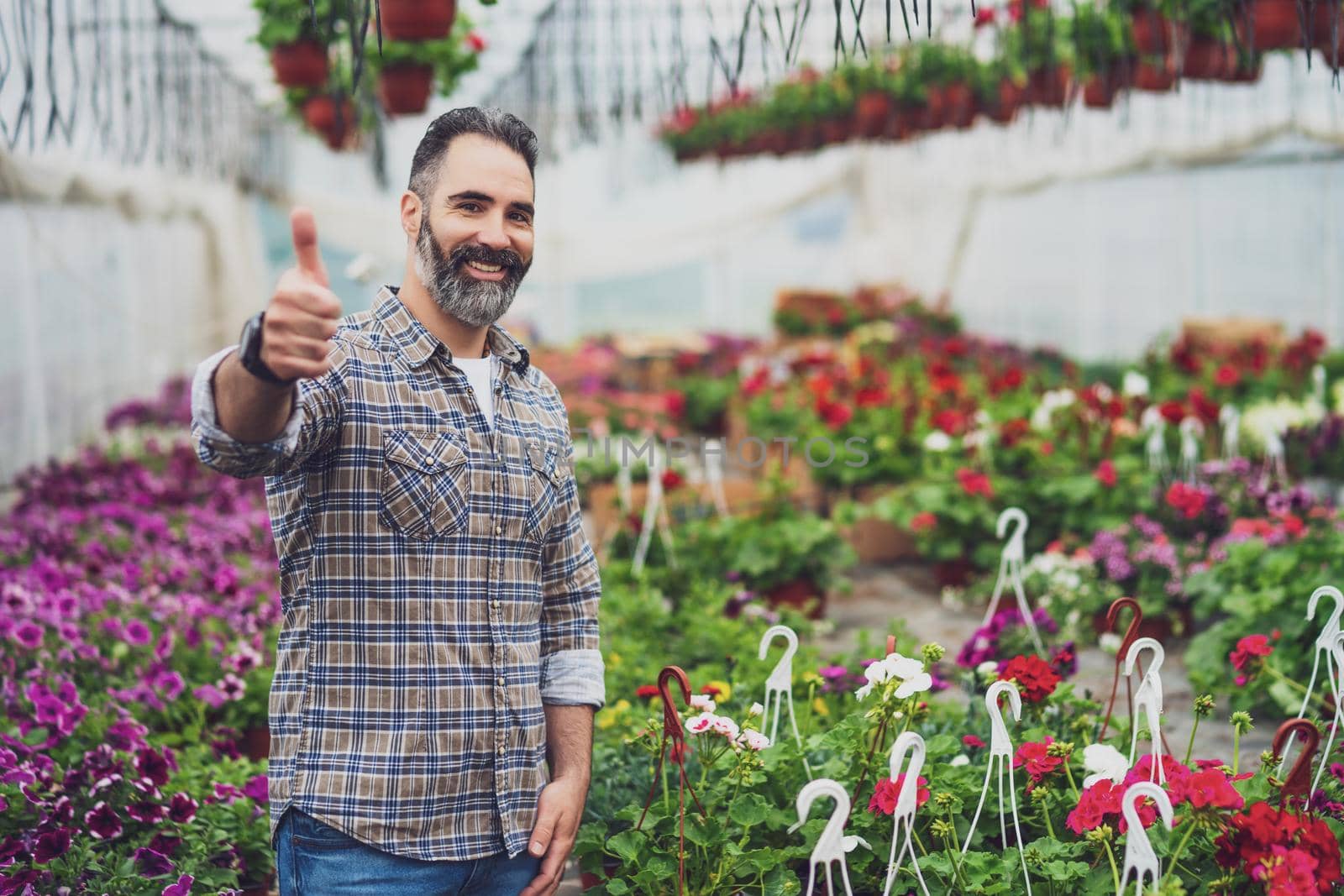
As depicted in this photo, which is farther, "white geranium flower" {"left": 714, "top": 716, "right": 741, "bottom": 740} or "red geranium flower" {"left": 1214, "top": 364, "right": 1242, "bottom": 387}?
"red geranium flower" {"left": 1214, "top": 364, "right": 1242, "bottom": 387}

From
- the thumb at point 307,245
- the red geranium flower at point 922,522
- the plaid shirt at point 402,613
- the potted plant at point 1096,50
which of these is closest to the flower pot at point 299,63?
the red geranium flower at point 922,522

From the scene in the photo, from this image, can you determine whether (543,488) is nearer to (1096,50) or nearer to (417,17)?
(417,17)

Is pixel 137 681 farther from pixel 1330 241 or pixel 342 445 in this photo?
pixel 1330 241

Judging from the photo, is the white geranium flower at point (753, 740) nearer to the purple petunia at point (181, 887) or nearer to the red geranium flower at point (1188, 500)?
the purple petunia at point (181, 887)

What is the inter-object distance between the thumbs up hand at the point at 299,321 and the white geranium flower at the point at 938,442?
4395mm

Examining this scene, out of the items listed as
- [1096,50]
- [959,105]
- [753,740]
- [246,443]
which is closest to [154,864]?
[753,740]

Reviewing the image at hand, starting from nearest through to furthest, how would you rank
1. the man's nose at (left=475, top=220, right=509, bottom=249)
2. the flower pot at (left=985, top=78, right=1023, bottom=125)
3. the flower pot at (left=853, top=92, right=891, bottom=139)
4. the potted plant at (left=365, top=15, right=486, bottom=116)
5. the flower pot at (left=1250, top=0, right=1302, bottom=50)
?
1. the man's nose at (left=475, top=220, right=509, bottom=249)
2. the flower pot at (left=1250, top=0, right=1302, bottom=50)
3. the potted plant at (left=365, top=15, right=486, bottom=116)
4. the flower pot at (left=985, top=78, right=1023, bottom=125)
5. the flower pot at (left=853, top=92, right=891, bottom=139)

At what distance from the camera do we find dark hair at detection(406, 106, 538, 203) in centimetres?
170

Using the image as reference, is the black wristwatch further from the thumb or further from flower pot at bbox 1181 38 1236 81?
flower pot at bbox 1181 38 1236 81

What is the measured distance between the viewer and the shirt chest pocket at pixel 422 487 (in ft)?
5.27

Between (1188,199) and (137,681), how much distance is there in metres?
8.77

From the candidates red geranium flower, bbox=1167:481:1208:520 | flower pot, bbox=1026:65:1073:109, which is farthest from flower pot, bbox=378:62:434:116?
red geranium flower, bbox=1167:481:1208:520

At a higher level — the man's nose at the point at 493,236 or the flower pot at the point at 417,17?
the flower pot at the point at 417,17

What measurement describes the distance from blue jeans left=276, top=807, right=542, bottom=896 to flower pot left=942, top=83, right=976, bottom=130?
6592mm
